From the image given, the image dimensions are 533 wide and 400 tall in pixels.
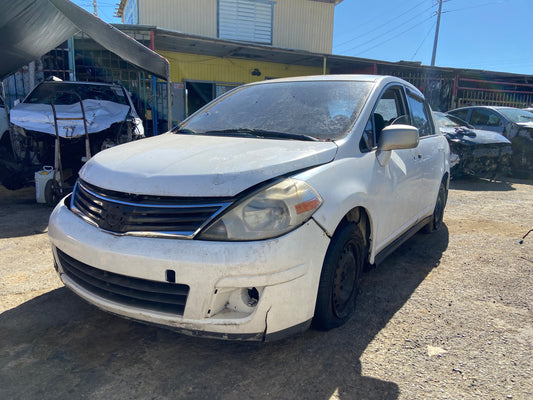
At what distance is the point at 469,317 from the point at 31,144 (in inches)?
259

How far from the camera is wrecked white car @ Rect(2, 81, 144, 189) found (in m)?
5.93

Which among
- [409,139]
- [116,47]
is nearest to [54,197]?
[116,47]

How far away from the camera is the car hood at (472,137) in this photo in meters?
8.14

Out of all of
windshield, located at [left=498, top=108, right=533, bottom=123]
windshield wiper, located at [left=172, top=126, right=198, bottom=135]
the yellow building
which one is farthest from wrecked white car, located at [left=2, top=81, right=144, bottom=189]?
windshield, located at [left=498, top=108, right=533, bottom=123]

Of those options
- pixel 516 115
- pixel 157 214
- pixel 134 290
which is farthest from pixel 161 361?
pixel 516 115

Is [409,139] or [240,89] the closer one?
[409,139]

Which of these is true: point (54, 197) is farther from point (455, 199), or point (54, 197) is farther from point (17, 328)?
point (455, 199)

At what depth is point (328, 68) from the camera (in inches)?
577

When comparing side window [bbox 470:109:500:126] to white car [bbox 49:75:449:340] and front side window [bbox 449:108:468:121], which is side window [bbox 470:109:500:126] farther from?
white car [bbox 49:75:449:340]

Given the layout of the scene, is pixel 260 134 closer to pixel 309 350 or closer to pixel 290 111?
pixel 290 111

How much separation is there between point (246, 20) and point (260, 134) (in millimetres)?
13364

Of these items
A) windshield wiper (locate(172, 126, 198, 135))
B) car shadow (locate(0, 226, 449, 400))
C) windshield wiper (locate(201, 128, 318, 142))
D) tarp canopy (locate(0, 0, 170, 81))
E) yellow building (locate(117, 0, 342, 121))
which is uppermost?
yellow building (locate(117, 0, 342, 121))

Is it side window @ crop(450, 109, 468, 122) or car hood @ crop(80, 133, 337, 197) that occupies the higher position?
side window @ crop(450, 109, 468, 122)

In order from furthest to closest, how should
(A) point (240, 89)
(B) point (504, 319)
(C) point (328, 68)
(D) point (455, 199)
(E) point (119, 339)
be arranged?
(C) point (328, 68), (D) point (455, 199), (A) point (240, 89), (B) point (504, 319), (E) point (119, 339)
